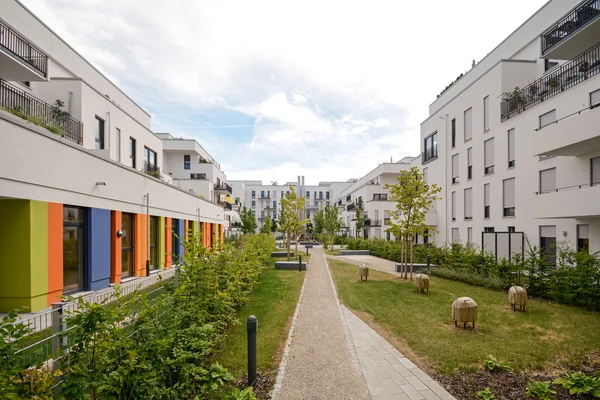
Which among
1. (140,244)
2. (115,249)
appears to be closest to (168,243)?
(140,244)

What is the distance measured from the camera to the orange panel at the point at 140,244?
1570cm

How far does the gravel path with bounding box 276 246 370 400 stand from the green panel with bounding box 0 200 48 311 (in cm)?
749

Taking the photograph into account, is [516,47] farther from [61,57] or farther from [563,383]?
[61,57]

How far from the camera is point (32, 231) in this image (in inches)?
346

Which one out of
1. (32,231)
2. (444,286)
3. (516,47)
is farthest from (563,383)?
(516,47)

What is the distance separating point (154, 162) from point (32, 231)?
15.9 meters

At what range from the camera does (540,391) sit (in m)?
4.68

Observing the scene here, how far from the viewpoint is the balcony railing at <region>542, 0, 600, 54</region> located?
45.2 ft

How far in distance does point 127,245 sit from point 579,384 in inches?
650

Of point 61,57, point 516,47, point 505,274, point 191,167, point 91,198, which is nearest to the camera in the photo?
point 91,198

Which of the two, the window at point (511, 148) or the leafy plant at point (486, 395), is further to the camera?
the window at point (511, 148)

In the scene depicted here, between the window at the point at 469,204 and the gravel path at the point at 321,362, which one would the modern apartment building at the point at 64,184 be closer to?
the gravel path at the point at 321,362

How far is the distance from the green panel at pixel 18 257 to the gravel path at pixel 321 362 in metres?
7.49

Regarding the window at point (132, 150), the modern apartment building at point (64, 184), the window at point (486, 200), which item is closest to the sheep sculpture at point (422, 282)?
the modern apartment building at point (64, 184)
